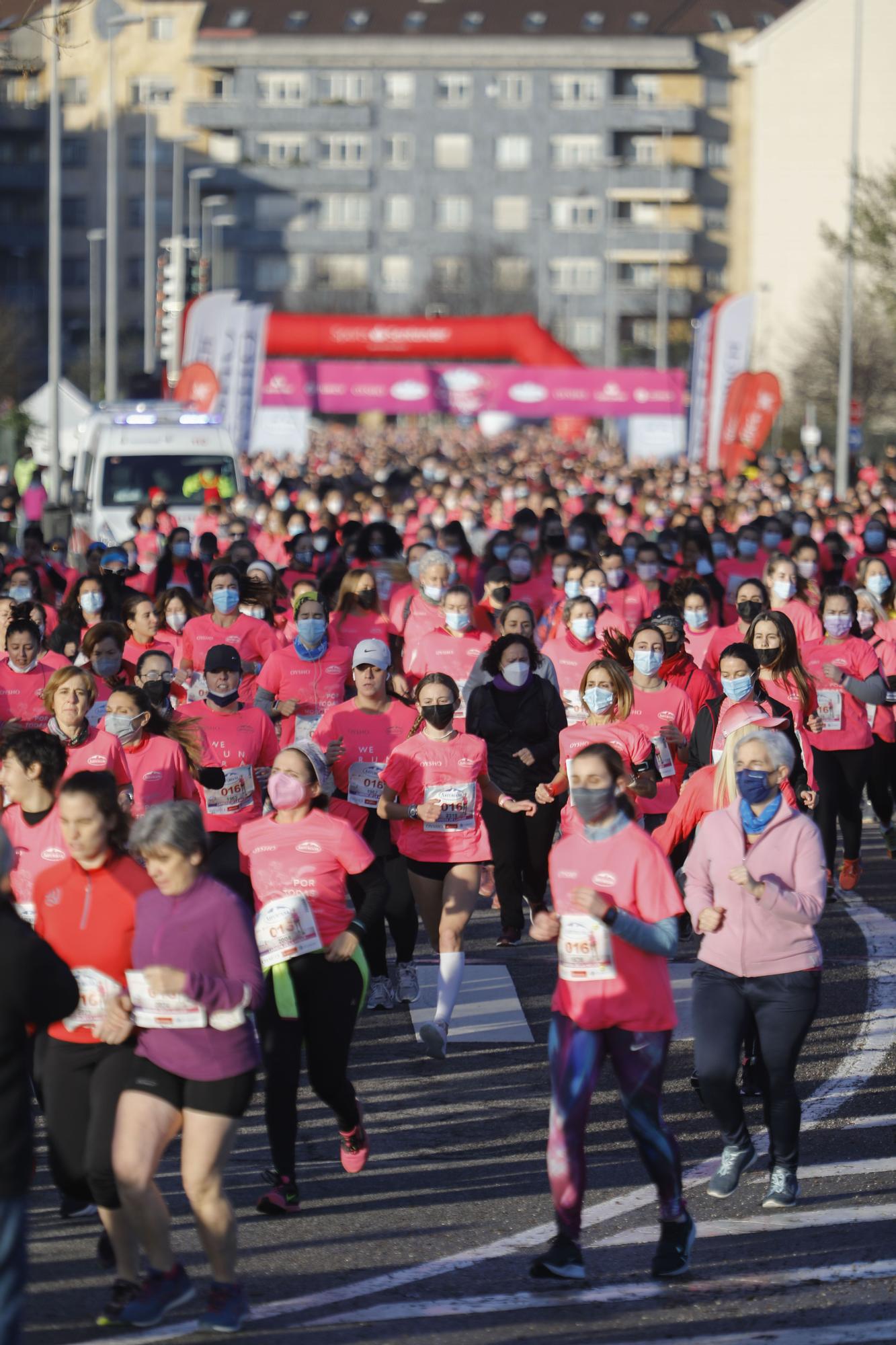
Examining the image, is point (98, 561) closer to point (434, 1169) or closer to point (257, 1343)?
point (434, 1169)

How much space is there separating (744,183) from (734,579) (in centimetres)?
9567

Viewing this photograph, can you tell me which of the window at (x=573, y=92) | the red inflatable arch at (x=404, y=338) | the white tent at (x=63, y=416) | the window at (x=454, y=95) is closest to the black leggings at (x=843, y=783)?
the white tent at (x=63, y=416)

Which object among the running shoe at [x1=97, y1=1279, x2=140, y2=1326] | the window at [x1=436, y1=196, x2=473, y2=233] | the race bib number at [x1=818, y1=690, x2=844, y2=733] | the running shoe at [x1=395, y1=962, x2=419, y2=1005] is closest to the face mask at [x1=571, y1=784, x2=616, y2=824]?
the running shoe at [x1=97, y1=1279, x2=140, y2=1326]

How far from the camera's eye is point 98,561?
56.5ft

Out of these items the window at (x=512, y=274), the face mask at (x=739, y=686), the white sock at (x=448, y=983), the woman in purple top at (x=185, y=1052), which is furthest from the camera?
the window at (x=512, y=274)

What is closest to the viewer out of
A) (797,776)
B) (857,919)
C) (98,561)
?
(797,776)

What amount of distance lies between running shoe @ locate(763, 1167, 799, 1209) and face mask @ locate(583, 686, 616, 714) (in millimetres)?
3228

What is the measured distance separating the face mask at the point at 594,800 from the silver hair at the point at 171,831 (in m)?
1.16

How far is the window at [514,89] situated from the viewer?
10681 cm

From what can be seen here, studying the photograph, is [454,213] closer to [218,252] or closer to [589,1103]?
[218,252]

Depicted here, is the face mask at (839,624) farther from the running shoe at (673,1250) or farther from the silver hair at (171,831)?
the silver hair at (171,831)

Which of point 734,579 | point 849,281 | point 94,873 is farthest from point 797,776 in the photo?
point 849,281

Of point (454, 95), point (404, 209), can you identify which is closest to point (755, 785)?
point (454, 95)

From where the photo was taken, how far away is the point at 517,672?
37.1ft
